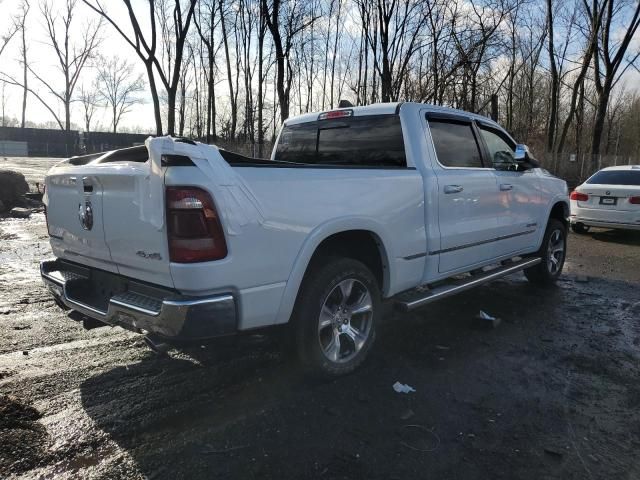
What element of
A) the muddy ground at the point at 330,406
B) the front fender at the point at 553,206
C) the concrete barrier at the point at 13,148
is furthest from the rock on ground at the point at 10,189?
the concrete barrier at the point at 13,148

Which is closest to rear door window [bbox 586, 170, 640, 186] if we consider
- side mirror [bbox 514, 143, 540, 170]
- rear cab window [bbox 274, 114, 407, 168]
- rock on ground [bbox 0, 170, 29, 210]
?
side mirror [bbox 514, 143, 540, 170]

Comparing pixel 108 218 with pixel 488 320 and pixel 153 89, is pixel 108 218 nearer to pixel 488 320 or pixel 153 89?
pixel 488 320

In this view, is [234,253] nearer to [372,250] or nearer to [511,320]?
[372,250]

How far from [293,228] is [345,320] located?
99 cm

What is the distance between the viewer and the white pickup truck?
106 inches

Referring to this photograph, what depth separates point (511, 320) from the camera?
5.23 metres

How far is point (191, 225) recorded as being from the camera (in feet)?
8.75

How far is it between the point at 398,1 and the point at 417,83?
171 inches

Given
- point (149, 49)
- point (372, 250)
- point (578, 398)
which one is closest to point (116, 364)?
point (372, 250)

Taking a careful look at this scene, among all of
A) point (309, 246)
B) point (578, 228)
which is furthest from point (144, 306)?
point (578, 228)

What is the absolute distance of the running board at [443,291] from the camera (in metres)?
4.06

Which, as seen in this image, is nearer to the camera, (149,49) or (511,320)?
(511,320)

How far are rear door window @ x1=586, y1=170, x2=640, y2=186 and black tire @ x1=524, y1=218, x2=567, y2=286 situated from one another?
5151 mm

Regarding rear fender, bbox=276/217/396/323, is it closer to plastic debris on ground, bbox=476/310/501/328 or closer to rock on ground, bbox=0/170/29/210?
plastic debris on ground, bbox=476/310/501/328
